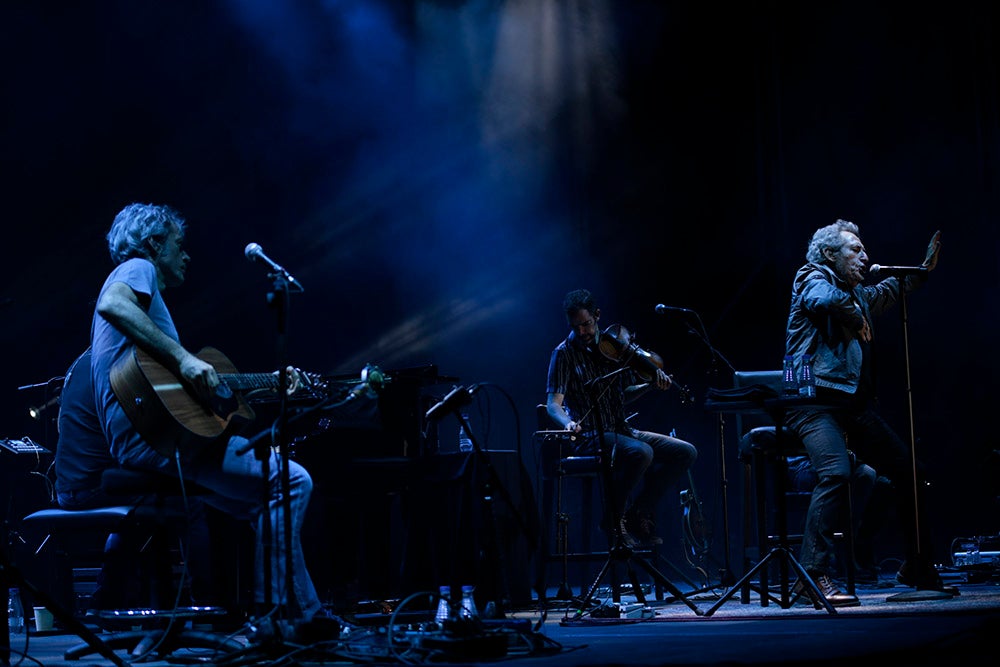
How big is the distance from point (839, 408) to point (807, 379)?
214 millimetres

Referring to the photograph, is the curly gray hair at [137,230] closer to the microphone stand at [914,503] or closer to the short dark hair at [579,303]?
the short dark hair at [579,303]

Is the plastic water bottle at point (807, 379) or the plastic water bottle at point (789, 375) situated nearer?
the plastic water bottle at point (807, 379)

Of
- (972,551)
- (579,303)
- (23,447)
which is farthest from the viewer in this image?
(972,551)

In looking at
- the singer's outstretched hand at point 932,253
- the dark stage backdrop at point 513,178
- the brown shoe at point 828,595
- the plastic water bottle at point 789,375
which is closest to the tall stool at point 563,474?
the dark stage backdrop at point 513,178

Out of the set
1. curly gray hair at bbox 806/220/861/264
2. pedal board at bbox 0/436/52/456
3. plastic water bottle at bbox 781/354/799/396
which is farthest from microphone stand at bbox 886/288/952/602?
pedal board at bbox 0/436/52/456

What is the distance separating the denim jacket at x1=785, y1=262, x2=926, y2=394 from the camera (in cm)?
573

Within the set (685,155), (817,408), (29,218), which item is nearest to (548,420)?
(817,408)

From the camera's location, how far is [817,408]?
567 cm

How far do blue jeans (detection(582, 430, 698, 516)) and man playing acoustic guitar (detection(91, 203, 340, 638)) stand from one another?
8.69 feet

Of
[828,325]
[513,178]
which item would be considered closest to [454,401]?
[828,325]

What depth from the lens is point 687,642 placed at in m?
4.05

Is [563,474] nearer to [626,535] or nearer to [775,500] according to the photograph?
[626,535]

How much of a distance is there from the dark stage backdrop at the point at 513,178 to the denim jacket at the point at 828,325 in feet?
7.38

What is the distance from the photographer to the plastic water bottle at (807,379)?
5520 millimetres
